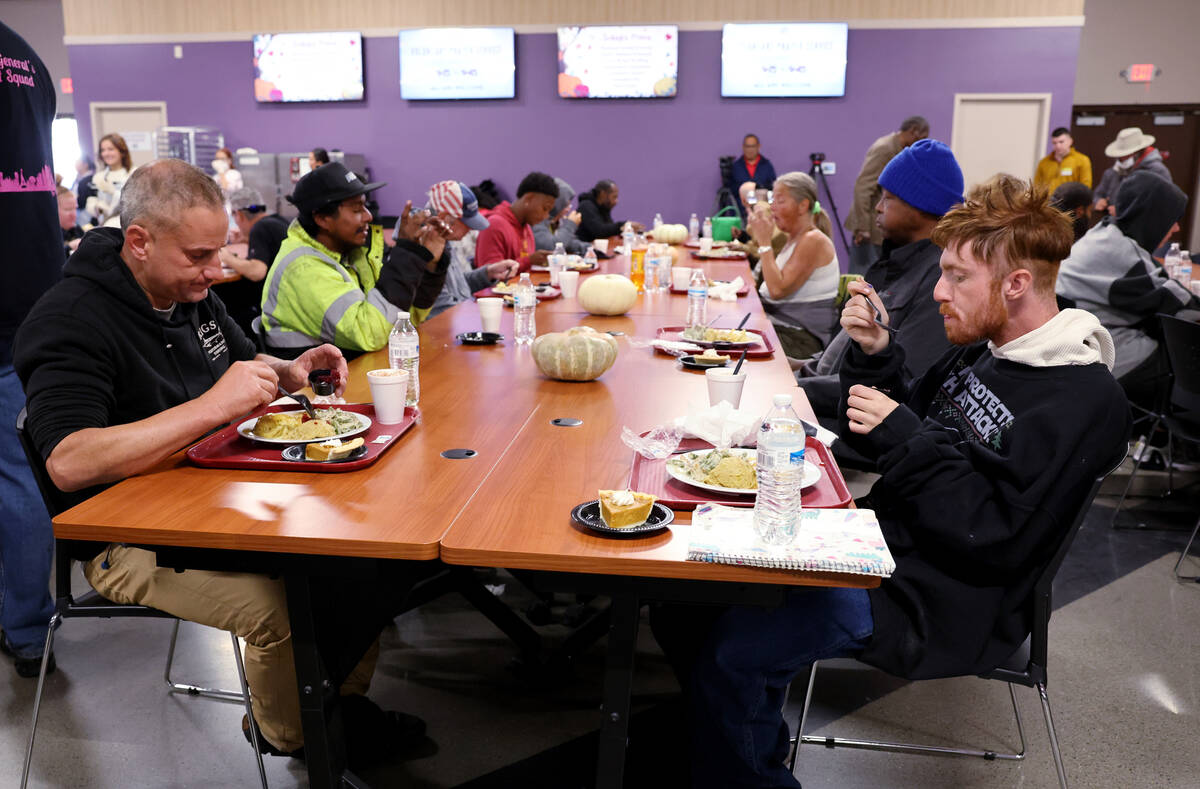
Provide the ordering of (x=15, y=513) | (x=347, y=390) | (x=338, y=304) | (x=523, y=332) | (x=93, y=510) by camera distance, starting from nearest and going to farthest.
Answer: (x=93, y=510) < (x=347, y=390) < (x=15, y=513) < (x=338, y=304) < (x=523, y=332)

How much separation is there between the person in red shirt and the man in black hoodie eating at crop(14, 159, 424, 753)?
10.6 feet

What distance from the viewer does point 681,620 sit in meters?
2.00

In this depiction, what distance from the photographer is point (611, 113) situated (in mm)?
10609

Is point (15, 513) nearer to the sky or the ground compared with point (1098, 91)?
nearer to the ground

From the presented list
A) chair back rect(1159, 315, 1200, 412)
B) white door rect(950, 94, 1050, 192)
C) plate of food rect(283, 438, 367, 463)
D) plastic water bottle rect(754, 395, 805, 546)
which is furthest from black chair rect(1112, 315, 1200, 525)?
white door rect(950, 94, 1050, 192)

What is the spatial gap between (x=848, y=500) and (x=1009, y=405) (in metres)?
0.40

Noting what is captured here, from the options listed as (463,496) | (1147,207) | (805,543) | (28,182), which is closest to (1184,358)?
(1147,207)

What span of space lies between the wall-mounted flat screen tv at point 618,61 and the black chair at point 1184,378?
7.86 m

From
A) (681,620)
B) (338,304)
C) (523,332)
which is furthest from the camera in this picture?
(523,332)

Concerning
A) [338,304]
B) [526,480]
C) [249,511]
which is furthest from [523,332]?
[249,511]

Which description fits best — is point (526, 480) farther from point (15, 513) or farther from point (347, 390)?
point (15, 513)

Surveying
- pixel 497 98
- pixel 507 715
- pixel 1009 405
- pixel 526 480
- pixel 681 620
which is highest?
pixel 497 98

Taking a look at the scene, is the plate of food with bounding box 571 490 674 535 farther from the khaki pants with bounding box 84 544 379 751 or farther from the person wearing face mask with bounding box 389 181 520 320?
the person wearing face mask with bounding box 389 181 520 320

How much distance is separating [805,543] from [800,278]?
2953 mm
